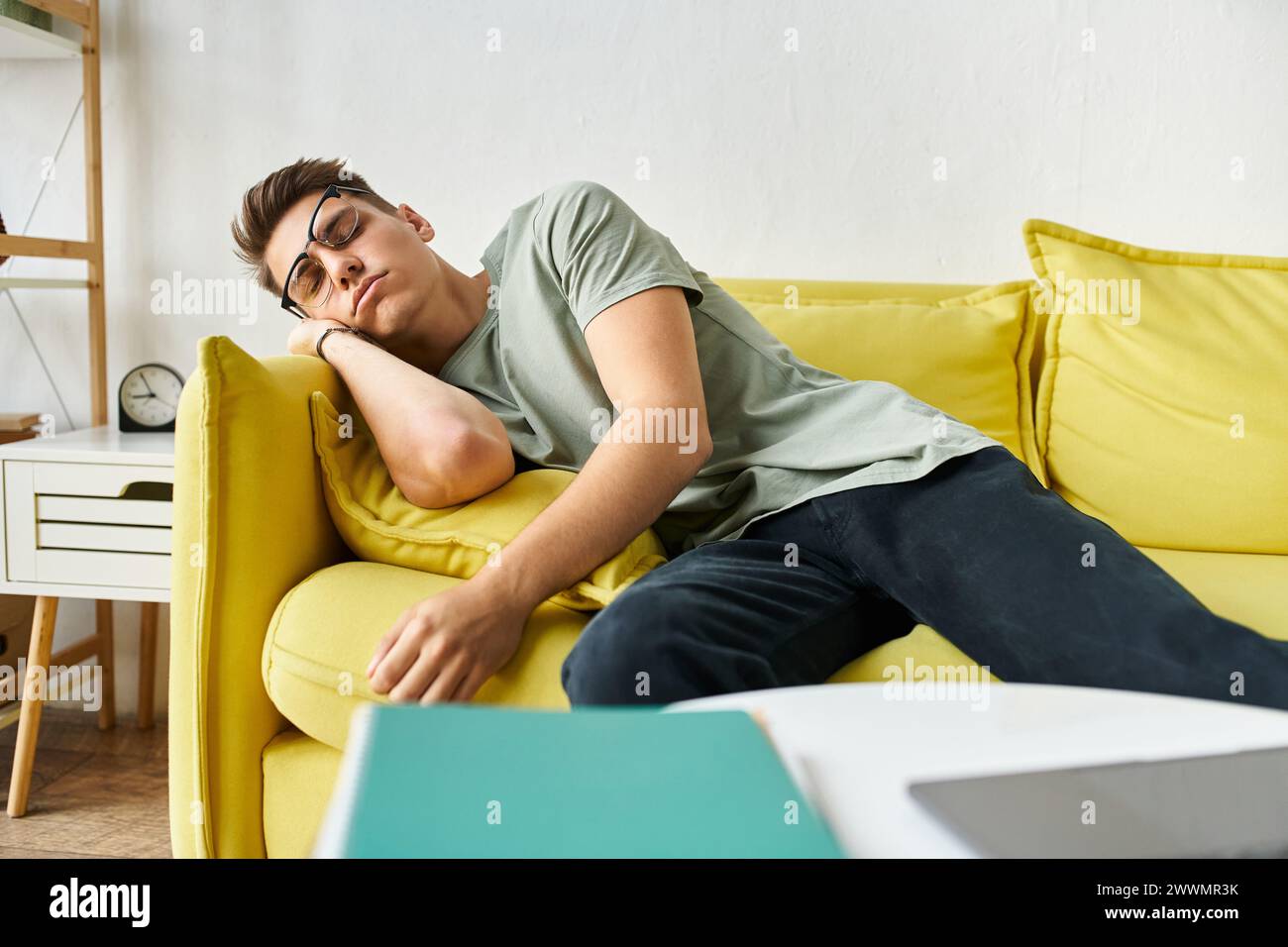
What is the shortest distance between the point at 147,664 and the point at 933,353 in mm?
1568

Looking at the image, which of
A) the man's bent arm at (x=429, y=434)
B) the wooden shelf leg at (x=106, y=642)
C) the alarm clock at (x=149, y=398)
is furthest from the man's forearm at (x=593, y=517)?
the wooden shelf leg at (x=106, y=642)

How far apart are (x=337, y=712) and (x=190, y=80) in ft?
5.01

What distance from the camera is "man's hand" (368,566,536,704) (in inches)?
35.0

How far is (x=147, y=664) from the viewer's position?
77.3 inches

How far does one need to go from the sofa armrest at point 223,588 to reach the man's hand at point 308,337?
0.21 meters

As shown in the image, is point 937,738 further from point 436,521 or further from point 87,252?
point 87,252

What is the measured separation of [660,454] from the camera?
3.40ft

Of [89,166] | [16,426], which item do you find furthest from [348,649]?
[89,166]

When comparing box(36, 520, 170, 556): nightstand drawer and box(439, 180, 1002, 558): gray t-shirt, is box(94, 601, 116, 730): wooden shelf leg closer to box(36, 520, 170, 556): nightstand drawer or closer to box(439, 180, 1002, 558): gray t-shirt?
box(36, 520, 170, 556): nightstand drawer

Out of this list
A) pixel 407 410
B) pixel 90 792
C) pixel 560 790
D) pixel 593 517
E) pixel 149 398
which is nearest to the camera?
pixel 560 790

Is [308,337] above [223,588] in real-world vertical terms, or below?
above

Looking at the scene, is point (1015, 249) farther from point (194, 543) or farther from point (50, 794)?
point (50, 794)

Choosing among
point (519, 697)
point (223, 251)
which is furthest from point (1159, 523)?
point (223, 251)

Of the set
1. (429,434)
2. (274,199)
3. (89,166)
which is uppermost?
(89,166)
